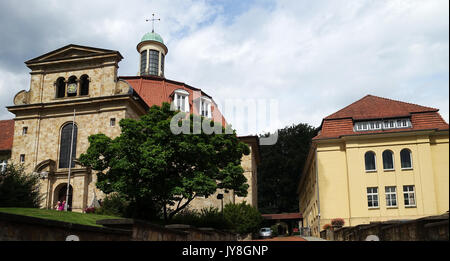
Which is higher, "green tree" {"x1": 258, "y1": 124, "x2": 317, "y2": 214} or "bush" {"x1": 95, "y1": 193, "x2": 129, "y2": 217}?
"green tree" {"x1": 258, "y1": 124, "x2": 317, "y2": 214}

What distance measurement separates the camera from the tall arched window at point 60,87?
3584 centimetres

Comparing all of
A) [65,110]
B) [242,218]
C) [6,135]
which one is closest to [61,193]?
[65,110]

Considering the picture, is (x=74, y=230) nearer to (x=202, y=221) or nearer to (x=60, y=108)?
(x=202, y=221)

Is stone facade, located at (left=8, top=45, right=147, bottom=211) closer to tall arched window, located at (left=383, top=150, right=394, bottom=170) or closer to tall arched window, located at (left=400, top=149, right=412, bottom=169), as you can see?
tall arched window, located at (left=383, top=150, right=394, bottom=170)

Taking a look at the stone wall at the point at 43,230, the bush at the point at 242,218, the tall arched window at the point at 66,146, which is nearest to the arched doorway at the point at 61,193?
the tall arched window at the point at 66,146

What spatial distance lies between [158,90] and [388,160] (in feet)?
76.0

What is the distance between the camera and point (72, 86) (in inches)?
1390

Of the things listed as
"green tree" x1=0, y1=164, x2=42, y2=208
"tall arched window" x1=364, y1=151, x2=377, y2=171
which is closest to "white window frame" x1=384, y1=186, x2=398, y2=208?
"tall arched window" x1=364, y1=151, x2=377, y2=171

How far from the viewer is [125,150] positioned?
23891mm

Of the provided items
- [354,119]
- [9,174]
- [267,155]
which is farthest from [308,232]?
[9,174]

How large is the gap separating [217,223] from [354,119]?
1616 centimetres

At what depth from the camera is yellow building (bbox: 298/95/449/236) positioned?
31.1 meters

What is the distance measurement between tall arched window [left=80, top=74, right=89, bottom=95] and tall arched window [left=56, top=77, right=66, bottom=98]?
5.20 ft
